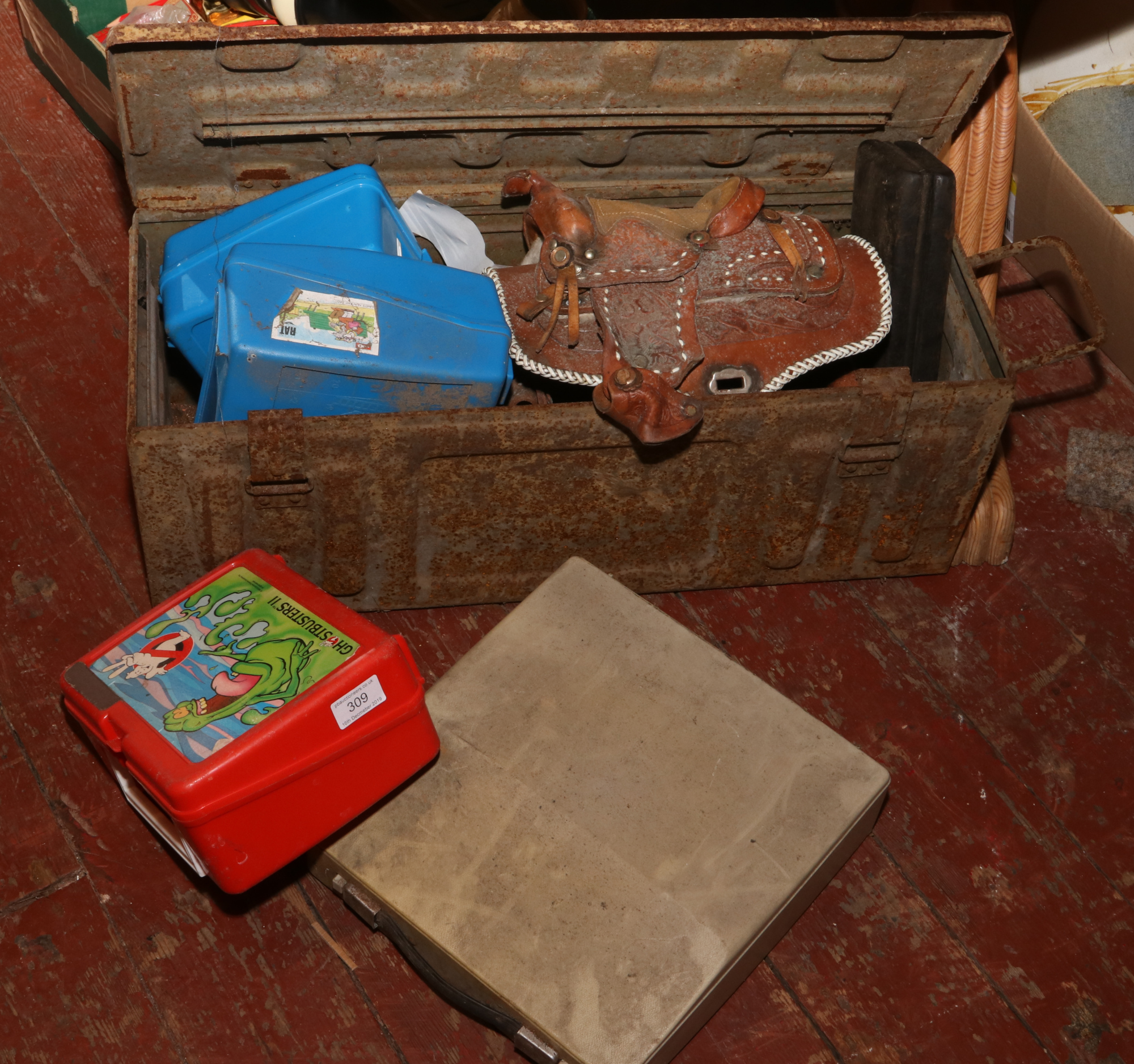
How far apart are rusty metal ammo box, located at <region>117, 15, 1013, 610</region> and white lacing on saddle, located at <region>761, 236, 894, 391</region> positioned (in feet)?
0.39

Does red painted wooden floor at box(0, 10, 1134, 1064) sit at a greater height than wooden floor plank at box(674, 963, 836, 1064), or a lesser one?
greater

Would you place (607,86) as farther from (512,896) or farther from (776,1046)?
(776,1046)

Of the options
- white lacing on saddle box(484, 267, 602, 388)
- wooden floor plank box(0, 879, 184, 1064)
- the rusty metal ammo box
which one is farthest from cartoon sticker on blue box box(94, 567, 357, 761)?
white lacing on saddle box(484, 267, 602, 388)

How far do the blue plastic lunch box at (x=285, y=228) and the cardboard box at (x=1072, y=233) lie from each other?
55.5 inches

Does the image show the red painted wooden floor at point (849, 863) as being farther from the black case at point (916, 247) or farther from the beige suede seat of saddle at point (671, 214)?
the beige suede seat of saddle at point (671, 214)

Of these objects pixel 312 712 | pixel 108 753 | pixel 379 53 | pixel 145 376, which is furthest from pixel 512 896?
pixel 379 53

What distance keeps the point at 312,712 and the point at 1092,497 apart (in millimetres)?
1608

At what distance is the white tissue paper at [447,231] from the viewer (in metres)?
2.17

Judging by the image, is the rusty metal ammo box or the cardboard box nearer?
the rusty metal ammo box

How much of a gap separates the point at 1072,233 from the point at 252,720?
2007 millimetres

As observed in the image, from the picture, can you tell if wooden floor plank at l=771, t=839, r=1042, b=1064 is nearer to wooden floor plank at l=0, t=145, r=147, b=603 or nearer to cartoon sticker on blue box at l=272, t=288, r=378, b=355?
cartoon sticker on blue box at l=272, t=288, r=378, b=355

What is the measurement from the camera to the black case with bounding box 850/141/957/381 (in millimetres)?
2004

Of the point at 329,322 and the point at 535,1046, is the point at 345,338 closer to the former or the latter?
the point at 329,322

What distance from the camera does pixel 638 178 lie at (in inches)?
88.3
